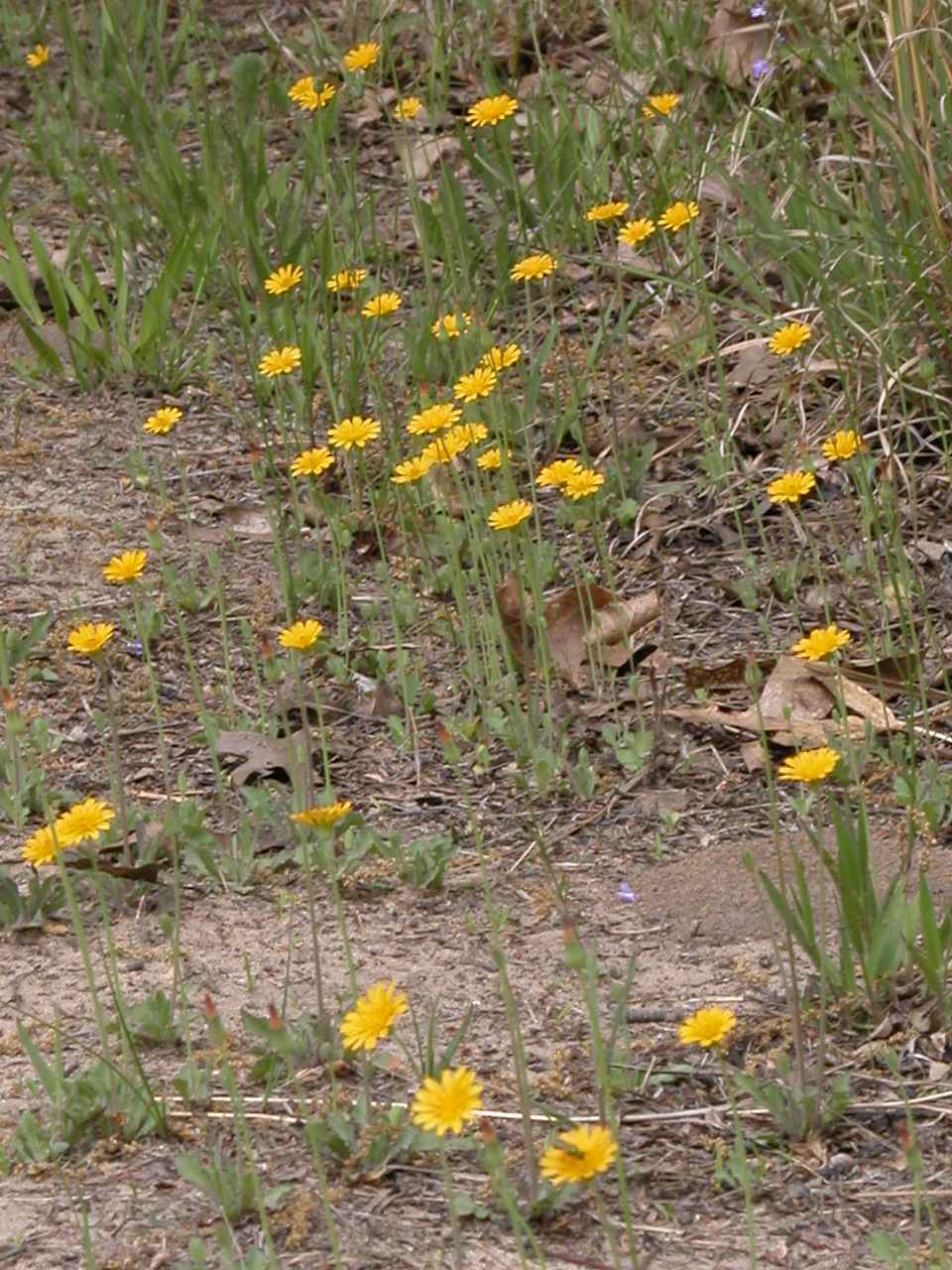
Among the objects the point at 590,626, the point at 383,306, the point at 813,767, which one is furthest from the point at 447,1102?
the point at 383,306

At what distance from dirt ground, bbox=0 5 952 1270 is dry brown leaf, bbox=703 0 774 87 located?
119 centimetres

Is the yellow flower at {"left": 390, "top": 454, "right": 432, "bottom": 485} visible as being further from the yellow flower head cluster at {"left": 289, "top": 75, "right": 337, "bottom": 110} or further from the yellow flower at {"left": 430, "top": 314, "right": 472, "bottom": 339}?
the yellow flower head cluster at {"left": 289, "top": 75, "right": 337, "bottom": 110}

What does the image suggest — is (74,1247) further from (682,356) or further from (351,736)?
(682,356)

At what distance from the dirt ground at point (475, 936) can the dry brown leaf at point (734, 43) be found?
3.92 ft

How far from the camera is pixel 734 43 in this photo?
16.0 feet

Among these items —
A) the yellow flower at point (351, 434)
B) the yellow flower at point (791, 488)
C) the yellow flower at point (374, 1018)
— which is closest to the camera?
the yellow flower at point (374, 1018)

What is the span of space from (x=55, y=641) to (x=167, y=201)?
153 cm

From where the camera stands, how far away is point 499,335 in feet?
14.4

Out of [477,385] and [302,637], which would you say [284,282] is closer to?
[477,385]

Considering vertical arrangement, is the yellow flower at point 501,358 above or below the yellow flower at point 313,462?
above

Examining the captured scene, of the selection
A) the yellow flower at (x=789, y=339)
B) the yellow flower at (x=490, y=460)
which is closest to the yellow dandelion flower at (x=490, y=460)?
the yellow flower at (x=490, y=460)

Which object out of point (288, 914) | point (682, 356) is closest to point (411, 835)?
point (288, 914)

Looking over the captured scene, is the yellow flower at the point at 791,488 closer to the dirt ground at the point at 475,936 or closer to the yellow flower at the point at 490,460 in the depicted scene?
the dirt ground at the point at 475,936

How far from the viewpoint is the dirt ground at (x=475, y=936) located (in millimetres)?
2053
